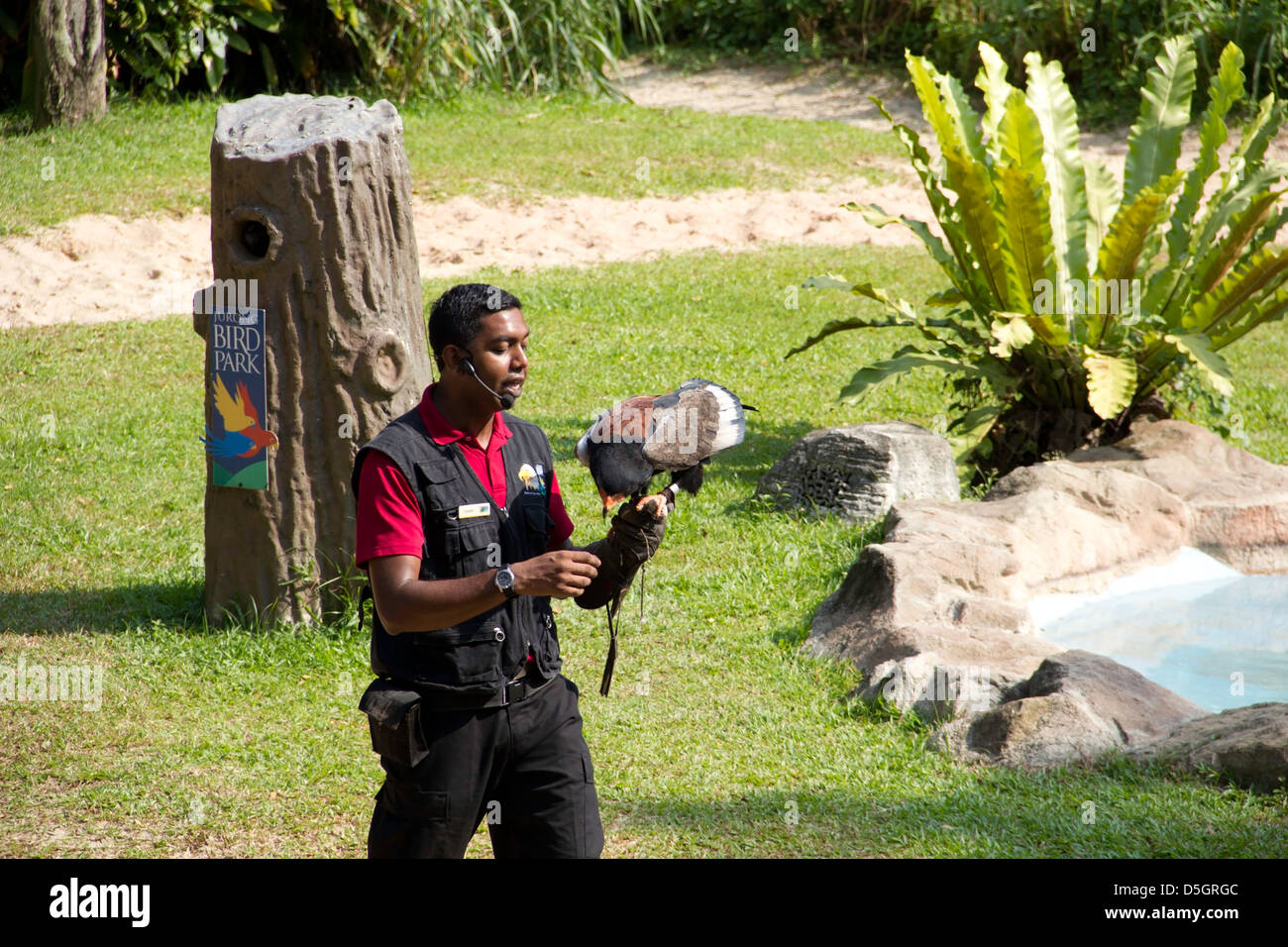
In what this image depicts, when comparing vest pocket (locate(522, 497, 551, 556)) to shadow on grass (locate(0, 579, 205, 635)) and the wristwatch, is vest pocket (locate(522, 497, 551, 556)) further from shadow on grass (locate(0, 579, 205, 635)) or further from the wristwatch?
shadow on grass (locate(0, 579, 205, 635))

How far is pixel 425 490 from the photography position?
2.79m

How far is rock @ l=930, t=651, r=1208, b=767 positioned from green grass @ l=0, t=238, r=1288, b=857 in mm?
95

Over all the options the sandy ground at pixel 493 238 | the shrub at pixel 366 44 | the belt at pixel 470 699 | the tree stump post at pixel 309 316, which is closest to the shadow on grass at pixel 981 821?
the belt at pixel 470 699

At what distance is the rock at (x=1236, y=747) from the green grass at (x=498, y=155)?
9312 millimetres

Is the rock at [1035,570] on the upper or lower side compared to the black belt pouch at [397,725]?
lower

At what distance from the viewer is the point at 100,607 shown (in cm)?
548

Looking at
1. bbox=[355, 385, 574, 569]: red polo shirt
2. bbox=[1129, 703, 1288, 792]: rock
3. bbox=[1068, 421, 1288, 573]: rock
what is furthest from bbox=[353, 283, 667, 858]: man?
bbox=[1068, 421, 1288, 573]: rock

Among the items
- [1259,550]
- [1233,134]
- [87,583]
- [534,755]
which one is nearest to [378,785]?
[534,755]

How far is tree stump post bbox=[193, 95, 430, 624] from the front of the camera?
194 inches

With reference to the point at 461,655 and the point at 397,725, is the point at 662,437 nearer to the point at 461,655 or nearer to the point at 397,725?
the point at 461,655

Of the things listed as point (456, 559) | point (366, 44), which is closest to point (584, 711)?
point (456, 559)

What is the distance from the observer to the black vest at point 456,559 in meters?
2.80

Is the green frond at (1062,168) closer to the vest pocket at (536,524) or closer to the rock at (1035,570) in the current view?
the rock at (1035,570)

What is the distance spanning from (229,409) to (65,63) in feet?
27.7
